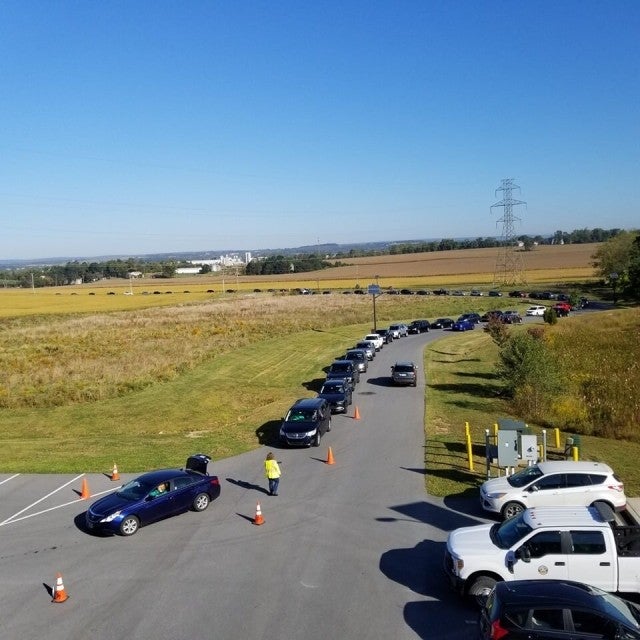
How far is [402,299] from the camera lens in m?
92.8

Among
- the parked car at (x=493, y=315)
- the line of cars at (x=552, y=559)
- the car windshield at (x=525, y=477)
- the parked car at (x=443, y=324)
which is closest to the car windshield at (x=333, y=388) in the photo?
the parked car at (x=493, y=315)

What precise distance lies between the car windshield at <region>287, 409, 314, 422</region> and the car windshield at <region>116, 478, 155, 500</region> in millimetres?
8197

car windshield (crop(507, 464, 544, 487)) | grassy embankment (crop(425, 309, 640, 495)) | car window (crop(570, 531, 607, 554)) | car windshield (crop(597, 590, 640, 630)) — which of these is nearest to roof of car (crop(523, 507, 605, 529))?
car window (crop(570, 531, 607, 554))

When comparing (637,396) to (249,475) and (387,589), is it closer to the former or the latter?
(249,475)

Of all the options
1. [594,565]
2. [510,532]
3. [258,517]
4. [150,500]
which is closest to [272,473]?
[258,517]

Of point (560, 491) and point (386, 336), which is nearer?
point (560, 491)

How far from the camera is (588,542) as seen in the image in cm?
1096

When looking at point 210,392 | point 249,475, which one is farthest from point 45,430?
point 249,475

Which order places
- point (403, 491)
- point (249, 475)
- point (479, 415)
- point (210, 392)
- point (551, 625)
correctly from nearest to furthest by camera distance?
point (551, 625), point (403, 491), point (249, 475), point (479, 415), point (210, 392)

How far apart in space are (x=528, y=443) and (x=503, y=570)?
721 centimetres

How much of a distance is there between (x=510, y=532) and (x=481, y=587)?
1.19m

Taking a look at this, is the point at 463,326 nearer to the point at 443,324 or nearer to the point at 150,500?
the point at 443,324

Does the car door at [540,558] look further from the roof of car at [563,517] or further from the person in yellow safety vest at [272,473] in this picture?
the person in yellow safety vest at [272,473]

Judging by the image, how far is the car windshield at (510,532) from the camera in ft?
36.9
